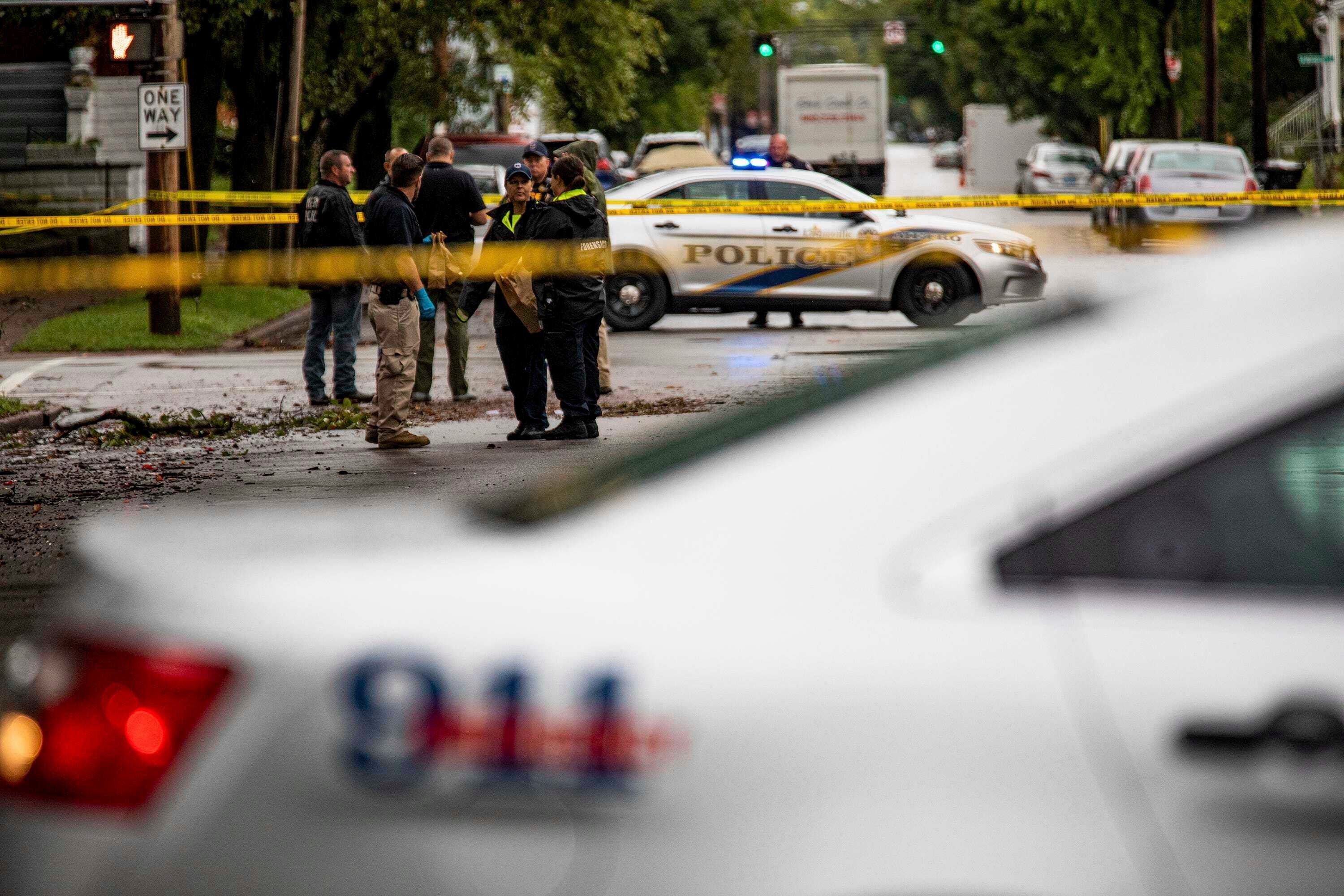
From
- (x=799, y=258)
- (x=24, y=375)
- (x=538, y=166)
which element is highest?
(x=538, y=166)

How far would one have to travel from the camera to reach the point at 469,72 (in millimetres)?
34250

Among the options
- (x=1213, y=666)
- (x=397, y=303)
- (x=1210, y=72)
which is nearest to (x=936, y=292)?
(x=397, y=303)

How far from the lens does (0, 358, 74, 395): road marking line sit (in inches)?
559

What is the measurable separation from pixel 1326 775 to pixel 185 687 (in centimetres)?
140

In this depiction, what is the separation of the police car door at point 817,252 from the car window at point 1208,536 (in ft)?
47.2

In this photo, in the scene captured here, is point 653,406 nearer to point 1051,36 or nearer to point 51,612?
point 51,612

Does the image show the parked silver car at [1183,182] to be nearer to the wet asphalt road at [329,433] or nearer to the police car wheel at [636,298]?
the wet asphalt road at [329,433]

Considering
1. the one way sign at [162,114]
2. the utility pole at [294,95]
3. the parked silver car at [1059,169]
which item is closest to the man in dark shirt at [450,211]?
the one way sign at [162,114]

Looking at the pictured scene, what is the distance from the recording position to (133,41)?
55.1 ft

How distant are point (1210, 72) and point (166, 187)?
955 inches

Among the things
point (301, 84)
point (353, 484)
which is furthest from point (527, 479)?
point (301, 84)

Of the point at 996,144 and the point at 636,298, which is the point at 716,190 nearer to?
the point at 636,298

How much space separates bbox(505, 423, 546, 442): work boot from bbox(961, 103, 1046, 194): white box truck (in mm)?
49134

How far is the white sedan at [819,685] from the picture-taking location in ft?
6.98
